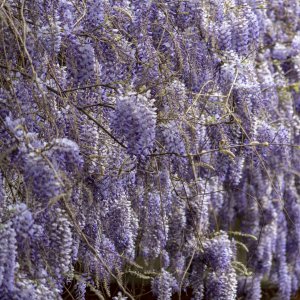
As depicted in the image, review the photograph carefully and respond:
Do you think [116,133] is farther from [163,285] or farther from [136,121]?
[163,285]

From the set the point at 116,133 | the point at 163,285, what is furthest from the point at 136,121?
the point at 163,285

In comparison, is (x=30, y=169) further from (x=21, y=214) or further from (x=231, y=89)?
(x=231, y=89)

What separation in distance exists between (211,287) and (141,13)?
1.93m

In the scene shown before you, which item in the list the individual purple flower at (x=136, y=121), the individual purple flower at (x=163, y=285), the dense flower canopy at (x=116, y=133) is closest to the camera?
the dense flower canopy at (x=116, y=133)

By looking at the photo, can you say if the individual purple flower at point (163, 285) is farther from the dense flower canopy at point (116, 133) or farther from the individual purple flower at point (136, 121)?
the individual purple flower at point (136, 121)

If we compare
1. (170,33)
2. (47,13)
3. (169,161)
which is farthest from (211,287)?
(47,13)

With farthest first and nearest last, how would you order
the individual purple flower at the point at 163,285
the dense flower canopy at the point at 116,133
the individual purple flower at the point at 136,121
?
the individual purple flower at the point at 163,285 < the individual purple flower at the point at 136,121 < the dense flower canopy at the point at 116,133

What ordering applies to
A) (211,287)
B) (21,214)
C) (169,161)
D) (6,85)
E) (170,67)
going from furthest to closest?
1. (211,287)
2. (170,67)
3. (169,161)
4. (6,85)
5. (21,214)

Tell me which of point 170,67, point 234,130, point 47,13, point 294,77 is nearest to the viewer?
point 47,13

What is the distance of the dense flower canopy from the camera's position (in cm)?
287

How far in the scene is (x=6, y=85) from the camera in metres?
3.09

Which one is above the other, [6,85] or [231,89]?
[231,89]

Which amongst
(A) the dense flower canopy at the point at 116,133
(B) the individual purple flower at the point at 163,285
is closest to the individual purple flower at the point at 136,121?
(A) the dense flower canopy at the point at 116,133

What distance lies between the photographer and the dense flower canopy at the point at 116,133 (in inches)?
113
